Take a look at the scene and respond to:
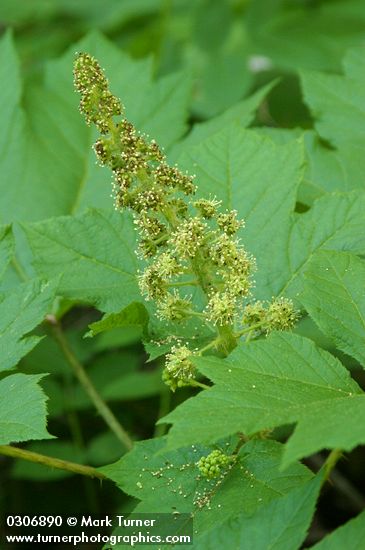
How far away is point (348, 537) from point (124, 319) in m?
0.97

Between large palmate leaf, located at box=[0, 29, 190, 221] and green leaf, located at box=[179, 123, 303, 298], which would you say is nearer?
green leaf, located at box=[179, 123, 303, 298]

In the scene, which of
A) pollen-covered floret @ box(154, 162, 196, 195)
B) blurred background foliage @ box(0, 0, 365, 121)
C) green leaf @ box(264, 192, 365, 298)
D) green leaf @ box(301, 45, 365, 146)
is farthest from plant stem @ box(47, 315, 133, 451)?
blurred background foliage @ box(0, 0, 365, 121)

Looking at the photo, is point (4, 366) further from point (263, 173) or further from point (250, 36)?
point (250, 36)

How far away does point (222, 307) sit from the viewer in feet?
8.13

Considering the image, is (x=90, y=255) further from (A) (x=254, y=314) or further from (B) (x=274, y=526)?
(B) (x=274, y=526)

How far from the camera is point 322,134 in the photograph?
3756mm

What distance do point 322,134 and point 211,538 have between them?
215 cm

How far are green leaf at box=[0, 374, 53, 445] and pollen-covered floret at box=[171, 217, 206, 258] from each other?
1.96 ft

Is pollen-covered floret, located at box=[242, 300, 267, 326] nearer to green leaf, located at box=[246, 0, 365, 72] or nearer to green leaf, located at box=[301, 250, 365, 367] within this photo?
green leaf, located at box=[301, 250, 365, 367]

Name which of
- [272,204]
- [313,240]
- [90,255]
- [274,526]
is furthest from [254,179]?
[274,526]

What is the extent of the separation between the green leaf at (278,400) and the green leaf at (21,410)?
1.72 ft

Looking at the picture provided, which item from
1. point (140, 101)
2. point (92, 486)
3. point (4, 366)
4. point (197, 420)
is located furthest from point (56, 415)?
point (197, 420)

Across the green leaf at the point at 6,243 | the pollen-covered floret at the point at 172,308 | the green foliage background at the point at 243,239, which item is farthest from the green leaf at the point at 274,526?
the green leaf at the point at 6,243

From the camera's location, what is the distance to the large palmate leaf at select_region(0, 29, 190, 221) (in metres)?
4.15
